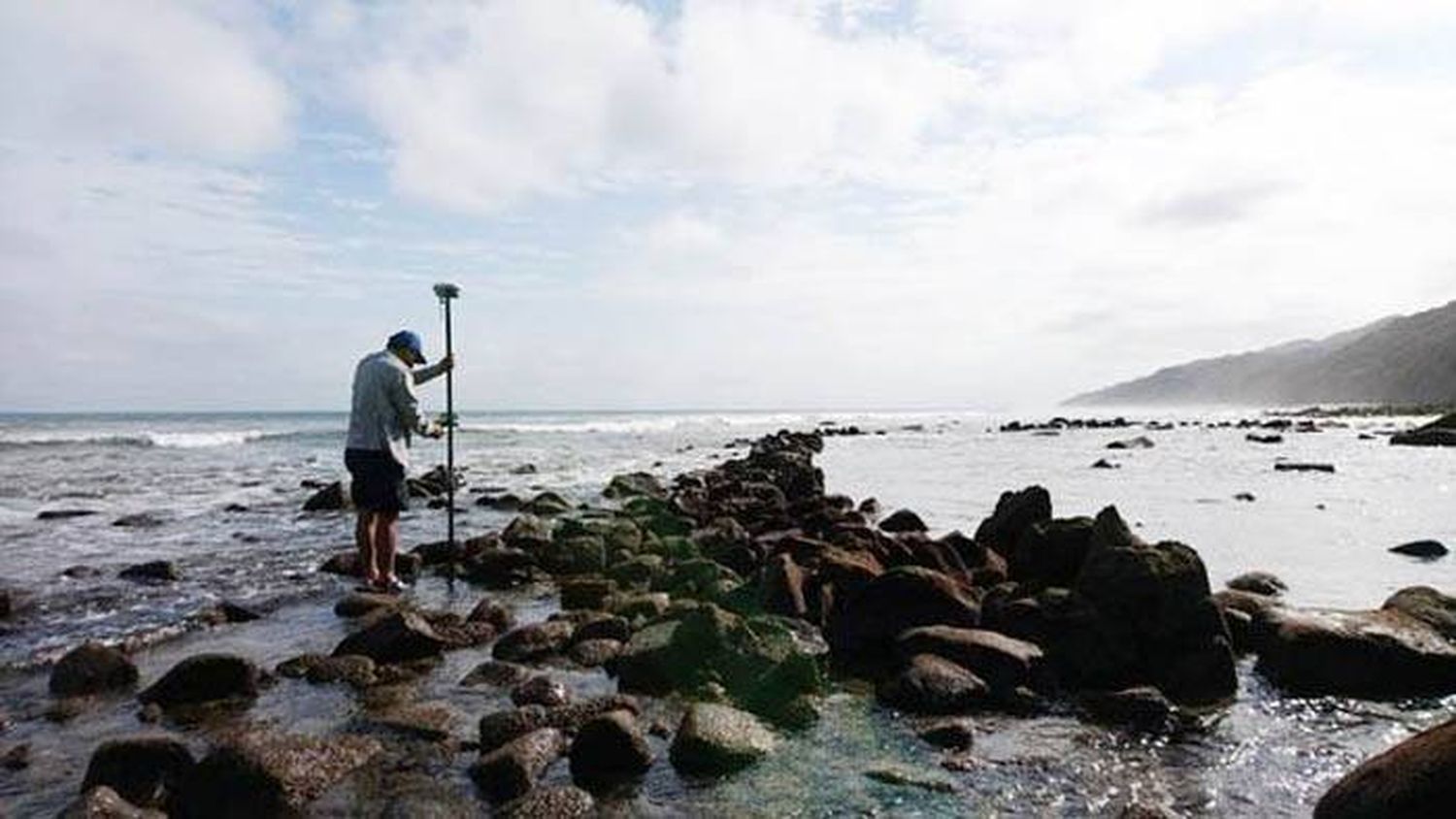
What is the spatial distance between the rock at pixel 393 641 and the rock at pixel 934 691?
12.9 feet

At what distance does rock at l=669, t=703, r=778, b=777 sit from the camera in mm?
5965

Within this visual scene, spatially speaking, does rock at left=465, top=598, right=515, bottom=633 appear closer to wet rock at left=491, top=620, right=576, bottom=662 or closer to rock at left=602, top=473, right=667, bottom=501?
wet rock at left=491, top=620, right=576, bottom=662

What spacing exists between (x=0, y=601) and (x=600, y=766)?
825 centimetres

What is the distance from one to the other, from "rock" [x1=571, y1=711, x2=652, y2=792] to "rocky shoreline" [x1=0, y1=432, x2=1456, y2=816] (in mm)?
13

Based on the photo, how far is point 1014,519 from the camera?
13.0 meters

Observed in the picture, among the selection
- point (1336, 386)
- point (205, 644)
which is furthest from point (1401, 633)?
point (1336, 386)

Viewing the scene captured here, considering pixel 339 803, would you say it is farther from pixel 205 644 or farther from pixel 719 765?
pixel 205 644

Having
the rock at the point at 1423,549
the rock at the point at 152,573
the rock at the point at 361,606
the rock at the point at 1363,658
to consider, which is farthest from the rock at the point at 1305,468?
the rock at the point at 152,573

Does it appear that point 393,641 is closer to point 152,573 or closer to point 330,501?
point 152,573

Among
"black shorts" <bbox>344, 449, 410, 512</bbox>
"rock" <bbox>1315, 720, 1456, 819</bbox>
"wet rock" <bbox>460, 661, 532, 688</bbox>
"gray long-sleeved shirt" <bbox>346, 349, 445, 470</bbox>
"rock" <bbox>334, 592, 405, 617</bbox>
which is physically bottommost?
"wet rock" <bbox>460, 661, 532, 688</bbox>

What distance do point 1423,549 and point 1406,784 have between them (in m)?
11.2

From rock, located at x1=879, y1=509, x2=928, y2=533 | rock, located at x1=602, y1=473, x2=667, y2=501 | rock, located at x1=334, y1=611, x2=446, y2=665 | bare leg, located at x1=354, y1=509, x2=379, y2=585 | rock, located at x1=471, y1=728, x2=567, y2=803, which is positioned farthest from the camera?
rock, located at x1=602, y1=473, x2=667, y2=501

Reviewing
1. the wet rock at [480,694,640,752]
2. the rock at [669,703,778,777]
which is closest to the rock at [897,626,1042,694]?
the rock at [669,703,778,777]

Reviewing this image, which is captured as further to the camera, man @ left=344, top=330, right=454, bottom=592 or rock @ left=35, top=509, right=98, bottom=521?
rock @ left=35, top=509, right=98, bottom=521
